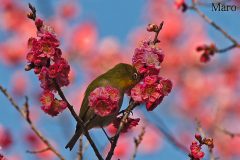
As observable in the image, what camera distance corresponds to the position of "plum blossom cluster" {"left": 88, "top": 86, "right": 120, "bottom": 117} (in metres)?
2.88

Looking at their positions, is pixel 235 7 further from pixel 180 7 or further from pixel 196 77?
pixel 196 77

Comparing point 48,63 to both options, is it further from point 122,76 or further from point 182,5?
point 182,5

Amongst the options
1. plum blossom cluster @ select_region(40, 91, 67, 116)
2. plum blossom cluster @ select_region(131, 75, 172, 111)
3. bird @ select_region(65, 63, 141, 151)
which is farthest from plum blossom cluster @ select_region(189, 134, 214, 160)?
bird @ select_region(65, 63, 141, 151)

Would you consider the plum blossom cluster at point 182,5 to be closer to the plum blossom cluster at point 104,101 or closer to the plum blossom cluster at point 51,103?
the plum blossom cluster at point 104,101

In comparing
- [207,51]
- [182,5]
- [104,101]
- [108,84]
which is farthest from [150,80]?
[182,5]

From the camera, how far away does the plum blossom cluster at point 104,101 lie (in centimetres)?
288

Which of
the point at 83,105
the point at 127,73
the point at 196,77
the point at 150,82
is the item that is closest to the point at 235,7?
the point at 127,73

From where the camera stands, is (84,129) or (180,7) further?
(180,7)

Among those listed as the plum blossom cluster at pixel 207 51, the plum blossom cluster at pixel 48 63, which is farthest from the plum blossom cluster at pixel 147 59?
the plum blossom cluster at pixel 207 51

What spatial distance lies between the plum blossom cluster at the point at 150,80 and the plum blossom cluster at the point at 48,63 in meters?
0.39

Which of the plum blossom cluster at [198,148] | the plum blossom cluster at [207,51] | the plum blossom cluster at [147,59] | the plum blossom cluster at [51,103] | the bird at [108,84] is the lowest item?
the plum blossom cluster at [198,148]

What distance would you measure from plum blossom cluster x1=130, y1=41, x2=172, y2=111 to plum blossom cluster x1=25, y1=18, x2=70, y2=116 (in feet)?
1.26

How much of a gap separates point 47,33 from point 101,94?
44cm

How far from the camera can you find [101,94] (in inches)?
113
